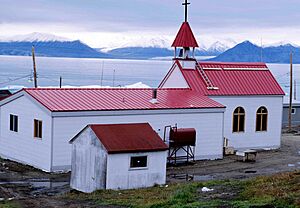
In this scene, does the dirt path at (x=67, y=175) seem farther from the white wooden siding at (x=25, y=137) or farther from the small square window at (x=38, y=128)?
the small square window at (x=38, y=128)

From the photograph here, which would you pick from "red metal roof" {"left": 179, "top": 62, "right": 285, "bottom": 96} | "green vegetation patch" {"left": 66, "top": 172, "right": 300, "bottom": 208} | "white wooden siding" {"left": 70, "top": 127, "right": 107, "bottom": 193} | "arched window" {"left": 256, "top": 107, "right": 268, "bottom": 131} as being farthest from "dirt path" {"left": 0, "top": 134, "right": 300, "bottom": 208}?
"red metal roof" {"left": 179, "top": 62, "right": 285, "bottom": 96}

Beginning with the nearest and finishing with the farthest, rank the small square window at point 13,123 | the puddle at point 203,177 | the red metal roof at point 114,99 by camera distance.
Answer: the puddle at point 203,177
the red metal roof at point 114,99
the small square window at point 13,123

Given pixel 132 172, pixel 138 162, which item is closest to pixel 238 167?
pixel 138 162

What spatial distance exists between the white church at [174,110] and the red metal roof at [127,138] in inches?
185

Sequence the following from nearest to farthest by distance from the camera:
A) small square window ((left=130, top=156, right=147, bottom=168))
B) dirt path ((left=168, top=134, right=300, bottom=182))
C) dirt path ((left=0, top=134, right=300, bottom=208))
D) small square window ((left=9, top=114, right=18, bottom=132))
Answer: dirt path ((left=0, top=134, right=300, bottom=208)) → small square window ((left=130, top=156, right=147, bottom=168)) → dirt path ((left=168, top=134, right=300, bottom=182)) → small square window ((left=9, top=114, right=18, bottom=132))

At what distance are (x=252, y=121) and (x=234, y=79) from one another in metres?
2.74

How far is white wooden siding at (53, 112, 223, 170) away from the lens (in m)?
28.4

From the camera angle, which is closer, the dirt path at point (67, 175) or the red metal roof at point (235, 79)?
the dirt path at point (67, 175)

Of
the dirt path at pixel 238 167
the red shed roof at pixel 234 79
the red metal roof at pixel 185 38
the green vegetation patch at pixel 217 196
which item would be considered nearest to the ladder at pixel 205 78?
the red shed roof at pixel 234 79

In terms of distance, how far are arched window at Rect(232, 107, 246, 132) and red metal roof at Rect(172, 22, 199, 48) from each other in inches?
187

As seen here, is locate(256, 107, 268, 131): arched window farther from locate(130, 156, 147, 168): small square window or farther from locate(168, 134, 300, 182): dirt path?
locate(130, 156, 147, 168): small square window

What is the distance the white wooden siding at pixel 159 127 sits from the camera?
1118 inches

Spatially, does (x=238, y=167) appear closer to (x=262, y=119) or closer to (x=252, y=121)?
(x=252, y=121)

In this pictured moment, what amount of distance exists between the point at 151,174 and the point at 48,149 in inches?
257
